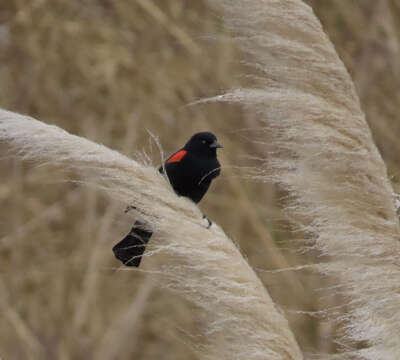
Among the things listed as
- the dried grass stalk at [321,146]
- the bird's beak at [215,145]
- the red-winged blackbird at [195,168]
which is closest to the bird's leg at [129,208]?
the dried grass stalk at [321,146]

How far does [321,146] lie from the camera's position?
1.15 metres

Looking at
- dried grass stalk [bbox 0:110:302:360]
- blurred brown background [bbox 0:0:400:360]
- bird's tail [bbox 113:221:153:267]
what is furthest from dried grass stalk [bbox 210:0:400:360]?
blurred brown background [bbox 0:0:400:360]

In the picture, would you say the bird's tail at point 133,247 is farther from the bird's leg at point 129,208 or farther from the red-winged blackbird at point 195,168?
the red-winged blackbird at point 195,168

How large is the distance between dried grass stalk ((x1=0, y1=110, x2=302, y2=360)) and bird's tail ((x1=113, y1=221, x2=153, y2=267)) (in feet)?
0.24

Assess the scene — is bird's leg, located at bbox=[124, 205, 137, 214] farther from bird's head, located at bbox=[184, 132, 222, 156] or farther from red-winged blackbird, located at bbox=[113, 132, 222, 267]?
bird's head, located at bbox=[184, 132, 222, 156]

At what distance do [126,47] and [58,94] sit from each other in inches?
18.6

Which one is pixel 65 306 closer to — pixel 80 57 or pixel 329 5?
pixel 80 57

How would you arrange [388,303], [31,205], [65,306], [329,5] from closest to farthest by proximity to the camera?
[388,303] → [65,306] → [329,5] → [31,205]

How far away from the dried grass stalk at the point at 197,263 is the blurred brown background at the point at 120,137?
5.51 ft

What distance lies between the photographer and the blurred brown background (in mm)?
3057

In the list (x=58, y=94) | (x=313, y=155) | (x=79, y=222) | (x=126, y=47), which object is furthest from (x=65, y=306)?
(x=313, y=155)

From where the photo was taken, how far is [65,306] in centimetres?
323

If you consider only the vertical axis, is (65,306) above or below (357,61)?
below

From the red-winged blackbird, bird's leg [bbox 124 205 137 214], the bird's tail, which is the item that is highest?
bird's leg [bbox 124 205 137 214]
